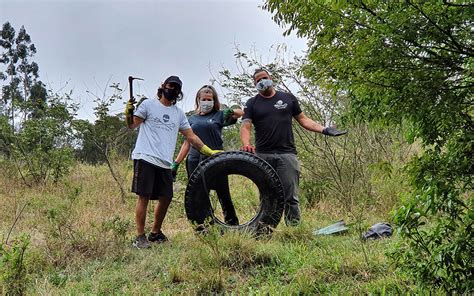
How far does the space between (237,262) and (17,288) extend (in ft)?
4.71

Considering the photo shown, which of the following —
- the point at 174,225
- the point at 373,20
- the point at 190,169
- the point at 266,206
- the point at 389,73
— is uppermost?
the point at 373,20

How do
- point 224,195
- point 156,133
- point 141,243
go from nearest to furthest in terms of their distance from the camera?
point 141,243
point 156,133
point 224,195

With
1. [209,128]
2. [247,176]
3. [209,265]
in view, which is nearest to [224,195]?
[247,176]

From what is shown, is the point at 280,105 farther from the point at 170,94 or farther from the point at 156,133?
the point at 156,133

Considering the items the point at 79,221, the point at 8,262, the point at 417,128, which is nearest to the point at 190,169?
the point at 79,221

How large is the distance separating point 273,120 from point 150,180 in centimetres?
129

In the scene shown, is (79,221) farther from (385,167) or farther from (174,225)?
(385,167)

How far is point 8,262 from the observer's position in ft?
8.30

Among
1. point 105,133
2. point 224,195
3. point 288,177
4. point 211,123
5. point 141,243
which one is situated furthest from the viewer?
point 105,133

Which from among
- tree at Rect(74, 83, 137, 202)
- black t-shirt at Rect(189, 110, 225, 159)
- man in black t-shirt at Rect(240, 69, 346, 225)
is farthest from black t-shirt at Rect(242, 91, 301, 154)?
tree at Rect(74, 83, 137, 202)

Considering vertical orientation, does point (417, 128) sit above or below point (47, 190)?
above

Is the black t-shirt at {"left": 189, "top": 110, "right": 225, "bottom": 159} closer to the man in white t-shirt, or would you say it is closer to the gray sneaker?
the man in white t-shirt

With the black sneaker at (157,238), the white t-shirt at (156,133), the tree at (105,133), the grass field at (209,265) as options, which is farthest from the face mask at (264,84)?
the tree at (105,133)

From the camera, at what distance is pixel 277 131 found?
394cm
